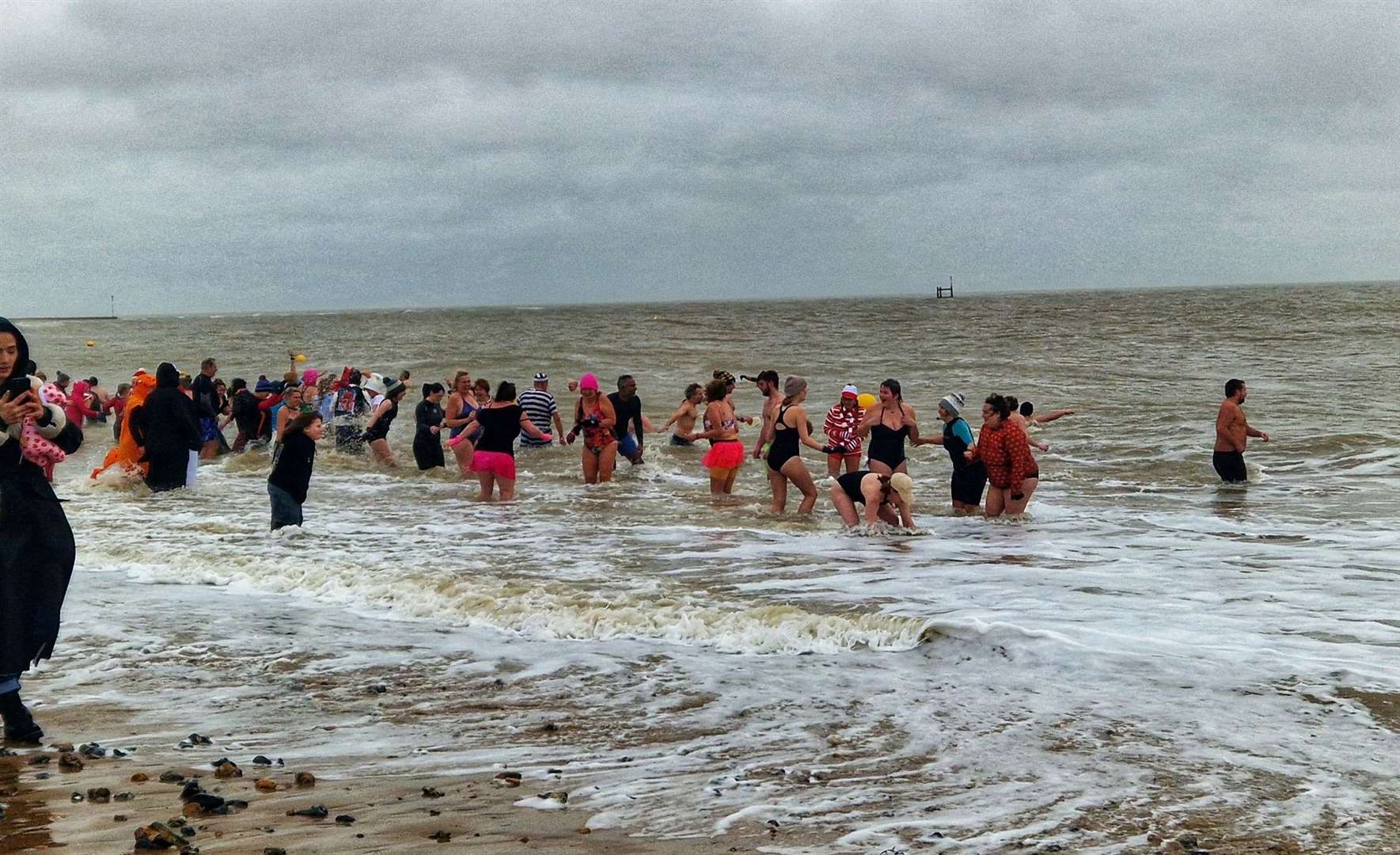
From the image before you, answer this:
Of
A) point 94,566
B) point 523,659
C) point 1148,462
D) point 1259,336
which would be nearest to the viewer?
point 523,659

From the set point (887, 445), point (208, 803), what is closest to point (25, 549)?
point (208, 803)

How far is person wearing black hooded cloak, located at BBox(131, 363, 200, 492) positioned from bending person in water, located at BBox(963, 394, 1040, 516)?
27.4 feet

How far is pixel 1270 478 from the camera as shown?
16453mm

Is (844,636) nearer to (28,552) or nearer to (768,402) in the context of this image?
(28,552)

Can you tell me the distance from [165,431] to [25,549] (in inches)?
341

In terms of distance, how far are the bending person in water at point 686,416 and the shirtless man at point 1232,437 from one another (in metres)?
7.03

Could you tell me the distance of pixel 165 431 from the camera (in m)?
13.6

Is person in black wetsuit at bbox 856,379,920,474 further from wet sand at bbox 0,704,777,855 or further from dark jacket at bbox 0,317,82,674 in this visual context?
dark jacket at bbox 0,317,82,674

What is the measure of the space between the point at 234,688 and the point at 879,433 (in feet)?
25.7

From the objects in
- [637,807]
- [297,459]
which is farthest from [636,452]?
[637,807]

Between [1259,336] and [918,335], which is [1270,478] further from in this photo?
[918,335]

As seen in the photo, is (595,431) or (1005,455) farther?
(595,431)

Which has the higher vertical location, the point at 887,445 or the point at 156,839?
the point at 887,445

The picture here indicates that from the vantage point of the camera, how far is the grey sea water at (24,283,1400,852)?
16.4 ft
